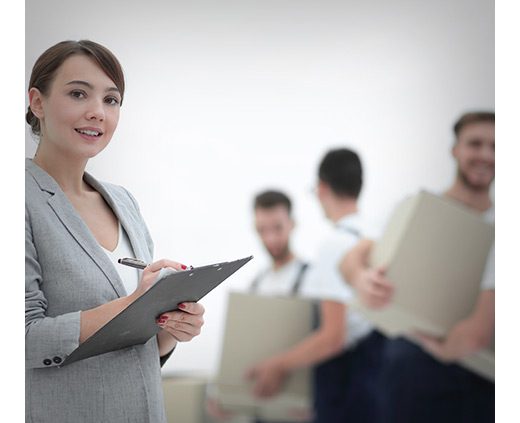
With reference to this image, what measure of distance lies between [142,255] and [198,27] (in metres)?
0.62

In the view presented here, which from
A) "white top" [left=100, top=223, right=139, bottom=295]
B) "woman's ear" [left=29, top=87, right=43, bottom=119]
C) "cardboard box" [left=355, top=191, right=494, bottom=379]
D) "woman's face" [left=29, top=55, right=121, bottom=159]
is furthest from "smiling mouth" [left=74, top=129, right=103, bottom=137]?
"cardboard box" [left=355, top=191, right=494, bottom=379]

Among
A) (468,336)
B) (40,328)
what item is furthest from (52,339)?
(468,336)

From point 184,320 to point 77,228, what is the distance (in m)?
0.33

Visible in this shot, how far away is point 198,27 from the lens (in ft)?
7.39

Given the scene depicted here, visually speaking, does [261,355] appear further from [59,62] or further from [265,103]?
[59,62]

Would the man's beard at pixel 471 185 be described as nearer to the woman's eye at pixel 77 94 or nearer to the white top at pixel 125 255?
the white top at pixel 125 255

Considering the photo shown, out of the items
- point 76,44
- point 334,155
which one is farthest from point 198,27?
point 334,155

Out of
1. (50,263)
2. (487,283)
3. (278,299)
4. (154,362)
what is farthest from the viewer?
(487,283)

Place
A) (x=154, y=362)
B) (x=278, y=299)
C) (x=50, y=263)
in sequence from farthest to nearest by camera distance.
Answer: (x=278, y=299), (x=154, y=362), (x=50, y=263)

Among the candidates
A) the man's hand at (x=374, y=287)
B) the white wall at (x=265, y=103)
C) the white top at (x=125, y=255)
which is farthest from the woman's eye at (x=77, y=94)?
the man's hand at (x=374, y=287)

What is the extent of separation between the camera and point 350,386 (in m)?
2.21

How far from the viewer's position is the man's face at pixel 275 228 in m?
2.21

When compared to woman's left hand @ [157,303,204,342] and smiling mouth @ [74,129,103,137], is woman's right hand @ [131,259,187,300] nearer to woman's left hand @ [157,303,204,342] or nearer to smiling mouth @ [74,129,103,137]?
woman's left hand @ [157,303,204,342]
